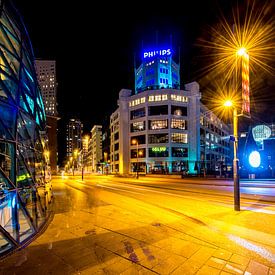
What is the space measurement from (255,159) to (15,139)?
39.3m

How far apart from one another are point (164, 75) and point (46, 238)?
7800cm

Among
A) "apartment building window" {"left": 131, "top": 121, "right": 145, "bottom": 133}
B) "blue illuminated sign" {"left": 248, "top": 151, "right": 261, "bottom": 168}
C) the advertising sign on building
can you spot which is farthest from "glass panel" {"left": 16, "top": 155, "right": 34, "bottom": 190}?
"apartment building window" {"left": 131, "top": 121, "right": 145, "bottom": 133}

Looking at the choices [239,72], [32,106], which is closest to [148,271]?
[32,106]

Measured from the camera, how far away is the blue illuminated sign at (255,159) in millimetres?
36481

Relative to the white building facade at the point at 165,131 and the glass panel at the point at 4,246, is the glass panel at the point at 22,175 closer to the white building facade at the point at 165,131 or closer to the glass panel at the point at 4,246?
the glass panel at the point at 4,246

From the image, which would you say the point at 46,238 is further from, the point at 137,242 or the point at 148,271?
the point at 148,271

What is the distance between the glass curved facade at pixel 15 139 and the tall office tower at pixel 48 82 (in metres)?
144

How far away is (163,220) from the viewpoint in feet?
30.9

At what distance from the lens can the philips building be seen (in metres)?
64.6

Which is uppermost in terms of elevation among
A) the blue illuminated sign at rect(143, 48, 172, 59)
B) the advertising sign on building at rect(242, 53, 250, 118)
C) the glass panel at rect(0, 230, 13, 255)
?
the blue illuminated sign at rect(143, 48, 172, 59)

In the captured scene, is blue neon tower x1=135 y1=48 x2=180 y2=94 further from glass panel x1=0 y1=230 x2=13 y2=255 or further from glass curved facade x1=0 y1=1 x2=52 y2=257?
glass panel x1=0 y1=230 x2=13 y2=255

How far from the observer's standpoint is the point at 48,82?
148 metres

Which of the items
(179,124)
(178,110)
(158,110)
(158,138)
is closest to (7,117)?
(158,138)

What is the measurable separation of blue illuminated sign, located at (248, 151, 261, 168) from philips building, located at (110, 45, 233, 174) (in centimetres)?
2125
